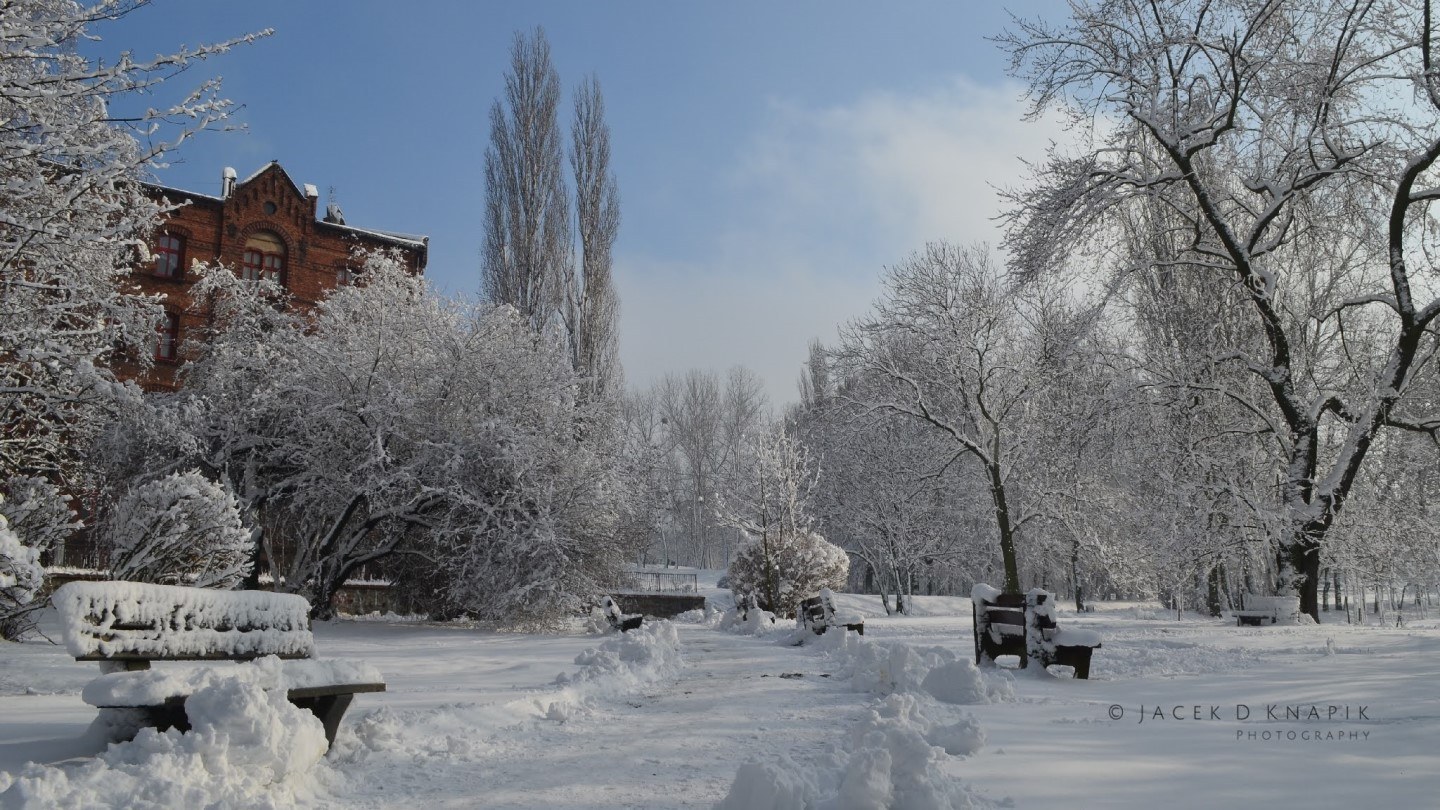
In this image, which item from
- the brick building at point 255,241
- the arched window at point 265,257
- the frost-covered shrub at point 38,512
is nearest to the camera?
the frost-covered shrub at point 38,512

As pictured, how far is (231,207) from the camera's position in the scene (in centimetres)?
3484

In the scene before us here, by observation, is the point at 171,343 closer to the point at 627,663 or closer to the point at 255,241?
the point at 255,241

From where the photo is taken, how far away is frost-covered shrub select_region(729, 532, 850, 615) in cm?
2619

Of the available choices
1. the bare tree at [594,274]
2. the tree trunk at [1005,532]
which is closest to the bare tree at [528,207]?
the bare tree at [594,274]

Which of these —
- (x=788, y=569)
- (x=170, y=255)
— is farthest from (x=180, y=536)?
(x=170, y=255)

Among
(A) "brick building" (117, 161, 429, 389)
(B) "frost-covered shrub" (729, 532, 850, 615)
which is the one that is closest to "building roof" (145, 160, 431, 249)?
(A) "brick building" (117, 161, 429, 389)

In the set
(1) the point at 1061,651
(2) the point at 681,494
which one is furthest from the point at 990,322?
(2) the point at 681,494

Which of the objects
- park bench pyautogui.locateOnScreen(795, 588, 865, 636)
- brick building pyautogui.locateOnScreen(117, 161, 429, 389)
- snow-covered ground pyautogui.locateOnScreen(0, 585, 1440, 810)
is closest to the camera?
snow-covered ground pyautogui.locateOnScreen(0, 585, 1440, 810)

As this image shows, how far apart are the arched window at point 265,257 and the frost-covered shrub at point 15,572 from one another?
27.5 metres

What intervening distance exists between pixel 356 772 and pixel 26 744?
172 cm

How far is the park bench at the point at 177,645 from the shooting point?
439 cm

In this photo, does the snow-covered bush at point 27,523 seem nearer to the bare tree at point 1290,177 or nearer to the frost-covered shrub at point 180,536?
the frost-covered shrub at point 180,536

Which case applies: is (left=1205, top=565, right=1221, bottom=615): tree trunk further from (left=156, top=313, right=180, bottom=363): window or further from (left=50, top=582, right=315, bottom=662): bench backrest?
(left=156, top=313, right=180, bottom=363): window

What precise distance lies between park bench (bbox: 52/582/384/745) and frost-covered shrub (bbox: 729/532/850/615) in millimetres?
19838
